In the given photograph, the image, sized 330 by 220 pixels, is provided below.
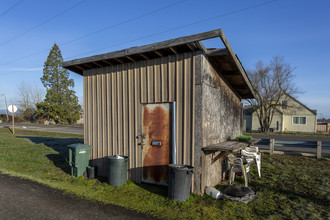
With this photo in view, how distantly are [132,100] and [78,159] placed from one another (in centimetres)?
254

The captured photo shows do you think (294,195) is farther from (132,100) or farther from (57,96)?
(57,96)

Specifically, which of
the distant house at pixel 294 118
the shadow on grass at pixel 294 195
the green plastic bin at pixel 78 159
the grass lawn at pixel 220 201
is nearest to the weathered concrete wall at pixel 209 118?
the grass lawn at pixel 220 201

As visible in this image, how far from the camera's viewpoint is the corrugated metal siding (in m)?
5.52

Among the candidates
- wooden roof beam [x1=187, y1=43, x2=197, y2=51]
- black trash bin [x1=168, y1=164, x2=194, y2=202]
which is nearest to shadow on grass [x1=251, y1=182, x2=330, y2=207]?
black trash bin [x1=168, y1=164, x2=194, y2=202]

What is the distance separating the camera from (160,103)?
19.5 ft

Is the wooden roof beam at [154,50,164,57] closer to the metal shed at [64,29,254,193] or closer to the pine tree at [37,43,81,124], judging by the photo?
the metal shed at [64,29,254,193]

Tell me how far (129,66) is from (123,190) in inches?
142

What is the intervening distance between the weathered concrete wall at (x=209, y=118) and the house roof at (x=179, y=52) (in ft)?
0.93

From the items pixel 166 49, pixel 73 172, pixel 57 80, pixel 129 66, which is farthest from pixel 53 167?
pixel 57 80

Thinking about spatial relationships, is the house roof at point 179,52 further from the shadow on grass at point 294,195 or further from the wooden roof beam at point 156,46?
the shadow on grass at point 294,195

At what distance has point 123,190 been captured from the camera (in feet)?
18.5

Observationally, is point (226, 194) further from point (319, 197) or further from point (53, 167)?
point (53, 167)

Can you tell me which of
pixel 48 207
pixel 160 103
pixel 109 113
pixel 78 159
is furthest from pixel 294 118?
pixel 48 207

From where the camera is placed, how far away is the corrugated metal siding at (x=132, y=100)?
5.52m
